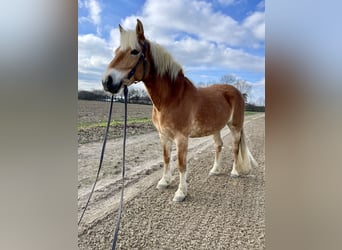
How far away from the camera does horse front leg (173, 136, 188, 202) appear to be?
0.98 m

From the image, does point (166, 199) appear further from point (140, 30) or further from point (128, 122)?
point (140, 30)

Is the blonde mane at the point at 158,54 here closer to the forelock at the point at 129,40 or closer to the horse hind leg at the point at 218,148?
the forelock at the point at 129,40

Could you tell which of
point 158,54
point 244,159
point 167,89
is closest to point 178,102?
point 167,89

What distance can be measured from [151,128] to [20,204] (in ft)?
1.64

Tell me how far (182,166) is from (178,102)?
0.73 ft

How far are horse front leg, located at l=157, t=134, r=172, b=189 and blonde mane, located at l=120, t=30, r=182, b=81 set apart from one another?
0.71 ft

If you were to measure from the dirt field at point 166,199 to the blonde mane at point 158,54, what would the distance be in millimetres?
152

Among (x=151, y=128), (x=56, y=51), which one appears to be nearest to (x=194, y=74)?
(x=151, y=128)

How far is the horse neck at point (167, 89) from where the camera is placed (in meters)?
0.98

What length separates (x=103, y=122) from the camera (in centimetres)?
103

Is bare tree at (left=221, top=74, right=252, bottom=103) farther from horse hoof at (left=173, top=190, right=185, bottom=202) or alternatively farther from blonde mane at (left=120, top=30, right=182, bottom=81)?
horse hoof at (left=173, top=190, right=185, bottom=202)

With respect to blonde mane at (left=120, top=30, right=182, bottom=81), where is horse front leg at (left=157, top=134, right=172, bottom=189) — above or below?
below

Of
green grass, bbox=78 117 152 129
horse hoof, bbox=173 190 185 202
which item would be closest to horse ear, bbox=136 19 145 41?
green grass, bbox=78 117 152 129

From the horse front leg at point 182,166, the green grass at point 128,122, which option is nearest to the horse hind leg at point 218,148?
the horse front leg at point 182,166
